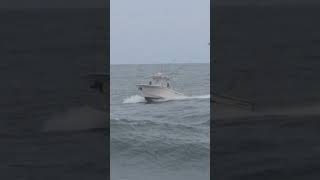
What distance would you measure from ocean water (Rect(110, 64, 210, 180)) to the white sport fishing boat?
0.26m

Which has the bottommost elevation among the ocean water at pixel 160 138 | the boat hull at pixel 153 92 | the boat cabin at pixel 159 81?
the ocean water at pixel 160 138

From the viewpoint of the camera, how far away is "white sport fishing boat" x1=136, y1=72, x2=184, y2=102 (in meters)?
15.7

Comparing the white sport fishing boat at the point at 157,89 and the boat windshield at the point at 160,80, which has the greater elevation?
the boat windshield at the point at 160,80

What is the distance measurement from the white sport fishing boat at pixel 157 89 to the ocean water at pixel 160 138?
0.26 metres

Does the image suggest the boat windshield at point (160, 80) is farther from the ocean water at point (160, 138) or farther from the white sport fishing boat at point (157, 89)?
the ocean water at point (160, 138)

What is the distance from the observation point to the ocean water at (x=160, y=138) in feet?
33.4
